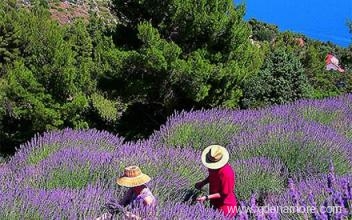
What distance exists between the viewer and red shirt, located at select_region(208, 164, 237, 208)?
4.29 meters

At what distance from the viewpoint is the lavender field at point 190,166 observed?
3.48 m

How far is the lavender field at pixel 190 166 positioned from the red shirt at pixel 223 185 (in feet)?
0.45

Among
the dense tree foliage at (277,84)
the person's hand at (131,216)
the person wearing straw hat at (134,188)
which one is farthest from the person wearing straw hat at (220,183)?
the dense tree foliage at (277,84)

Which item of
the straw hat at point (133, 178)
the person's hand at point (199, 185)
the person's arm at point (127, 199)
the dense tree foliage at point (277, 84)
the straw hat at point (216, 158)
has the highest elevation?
the dense tree foliage at point (277, 84)

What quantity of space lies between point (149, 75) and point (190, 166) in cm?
925

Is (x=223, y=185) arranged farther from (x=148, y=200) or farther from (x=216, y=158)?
(x=148, y=200)

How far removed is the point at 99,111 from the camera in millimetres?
15930

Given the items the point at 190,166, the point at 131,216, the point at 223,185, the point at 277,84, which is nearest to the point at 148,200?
the point at 131,216

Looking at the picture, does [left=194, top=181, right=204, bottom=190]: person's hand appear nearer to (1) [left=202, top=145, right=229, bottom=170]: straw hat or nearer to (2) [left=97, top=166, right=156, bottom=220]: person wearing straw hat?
(1) [left=202, top=145, right=229, bottom=170]: straw hat

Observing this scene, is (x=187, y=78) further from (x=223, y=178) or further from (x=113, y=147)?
(x=223, y=178)

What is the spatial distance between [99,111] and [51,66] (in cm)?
176

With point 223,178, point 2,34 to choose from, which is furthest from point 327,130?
point 2,34

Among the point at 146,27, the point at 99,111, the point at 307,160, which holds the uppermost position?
the point at 146,27

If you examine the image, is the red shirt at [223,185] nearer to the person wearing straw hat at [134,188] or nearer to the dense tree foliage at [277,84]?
the person wearing straw hat at [134,188]
